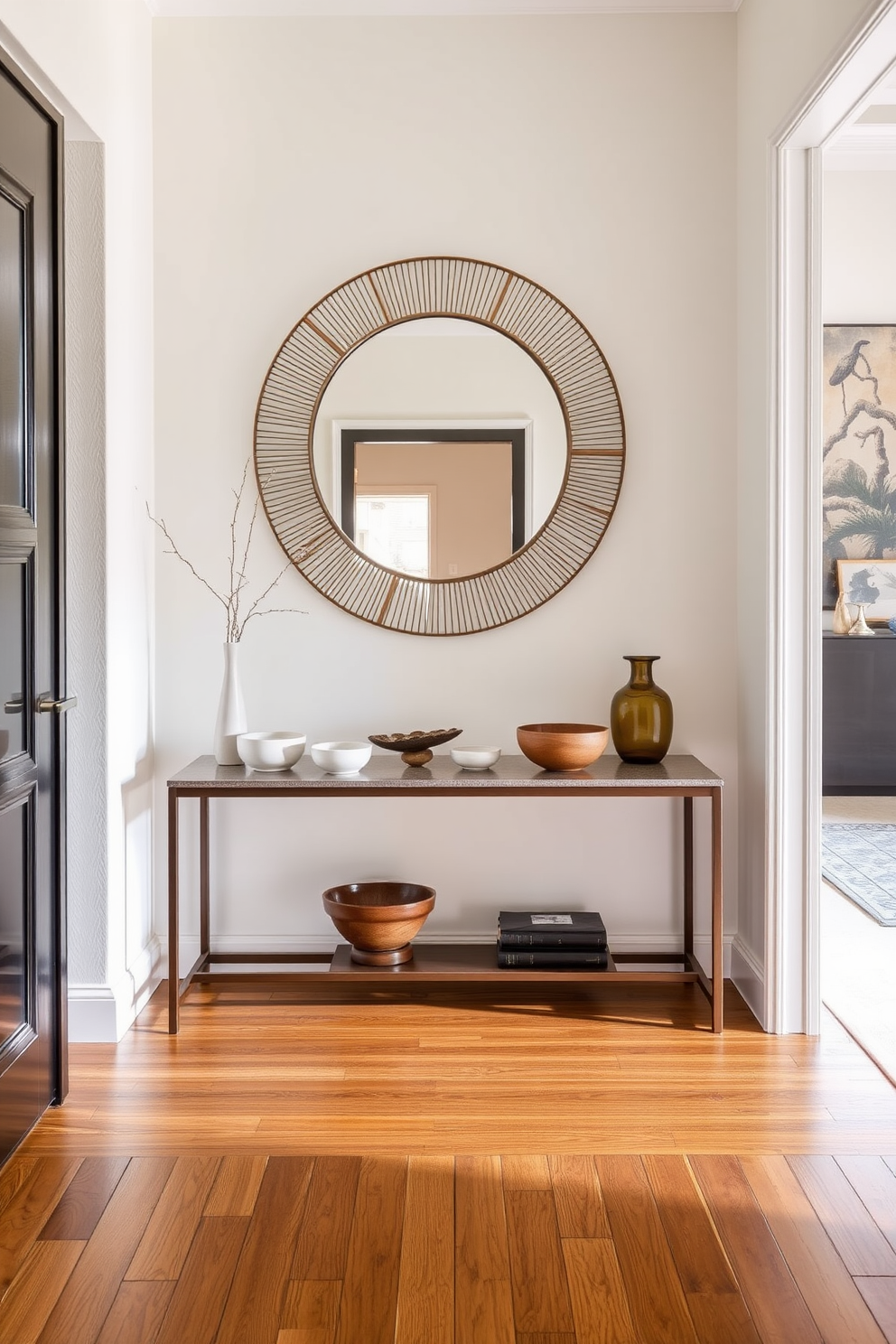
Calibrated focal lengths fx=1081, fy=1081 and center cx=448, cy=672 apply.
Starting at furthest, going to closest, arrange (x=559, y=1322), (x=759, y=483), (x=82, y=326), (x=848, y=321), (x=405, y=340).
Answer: (x=848, y=321), (x=405, y=340), (x=759, y=483), (x=82, y=326), (x=559, y=1322)

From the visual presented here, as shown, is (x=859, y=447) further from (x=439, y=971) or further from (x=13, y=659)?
(x=13, y=659)

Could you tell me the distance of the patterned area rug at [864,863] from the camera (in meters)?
4.13

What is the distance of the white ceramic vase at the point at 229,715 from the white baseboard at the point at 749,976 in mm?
1593

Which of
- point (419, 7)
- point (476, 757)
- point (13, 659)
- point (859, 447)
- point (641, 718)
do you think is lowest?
point (476, 757)

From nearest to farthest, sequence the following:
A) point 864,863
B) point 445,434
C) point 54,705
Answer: point 54,705, point 445,434, point 864,863

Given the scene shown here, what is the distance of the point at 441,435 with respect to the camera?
3275 millimetres

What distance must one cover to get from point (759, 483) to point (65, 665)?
1.91 meters

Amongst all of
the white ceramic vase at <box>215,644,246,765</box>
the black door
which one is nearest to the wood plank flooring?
the black door

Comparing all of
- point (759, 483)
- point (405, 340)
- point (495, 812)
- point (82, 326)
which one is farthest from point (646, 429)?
point (82, 326)

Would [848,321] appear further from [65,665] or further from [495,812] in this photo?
[65,665]

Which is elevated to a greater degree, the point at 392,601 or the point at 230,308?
the point at 230,308

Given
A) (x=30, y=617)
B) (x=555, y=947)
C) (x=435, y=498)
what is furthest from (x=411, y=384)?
(x=555, y=947)

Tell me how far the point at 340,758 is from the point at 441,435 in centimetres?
104

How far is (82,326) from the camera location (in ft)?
9.29
